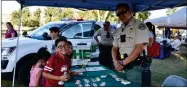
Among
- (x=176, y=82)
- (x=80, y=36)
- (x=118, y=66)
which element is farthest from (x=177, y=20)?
(x=176, y=82)

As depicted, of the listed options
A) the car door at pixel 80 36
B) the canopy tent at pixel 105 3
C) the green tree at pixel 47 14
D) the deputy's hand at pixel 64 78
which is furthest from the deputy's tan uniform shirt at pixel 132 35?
the green tree at pixel 47 14

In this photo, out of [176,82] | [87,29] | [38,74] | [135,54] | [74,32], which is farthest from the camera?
[87,29]

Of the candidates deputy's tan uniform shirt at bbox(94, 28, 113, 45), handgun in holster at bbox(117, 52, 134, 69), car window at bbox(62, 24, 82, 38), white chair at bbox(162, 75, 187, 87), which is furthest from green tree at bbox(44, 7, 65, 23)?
white chair at bbox(162, 75, 187, 87)

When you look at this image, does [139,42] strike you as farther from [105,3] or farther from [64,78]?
[105,3]

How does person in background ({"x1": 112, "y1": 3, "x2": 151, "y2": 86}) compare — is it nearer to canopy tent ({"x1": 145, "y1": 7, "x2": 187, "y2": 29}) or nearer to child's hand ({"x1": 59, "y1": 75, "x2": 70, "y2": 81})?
child's hand ({"x1": 59, "y1": 75, "x2": 70, "y2": 81})

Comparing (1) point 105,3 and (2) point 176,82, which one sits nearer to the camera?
(2) point 176,82

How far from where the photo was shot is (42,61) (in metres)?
4.21

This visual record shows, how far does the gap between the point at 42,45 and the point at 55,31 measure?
949 mm

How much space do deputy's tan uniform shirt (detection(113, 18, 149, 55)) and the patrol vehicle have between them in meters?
2.31

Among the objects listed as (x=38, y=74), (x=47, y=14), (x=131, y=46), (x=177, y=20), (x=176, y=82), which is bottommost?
(x=38, y=74)

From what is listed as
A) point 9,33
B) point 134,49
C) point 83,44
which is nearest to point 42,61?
point 134,49

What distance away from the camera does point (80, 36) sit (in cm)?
734

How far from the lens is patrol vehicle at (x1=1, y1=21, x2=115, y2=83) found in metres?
6.17

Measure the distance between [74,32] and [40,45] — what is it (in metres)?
1.03
